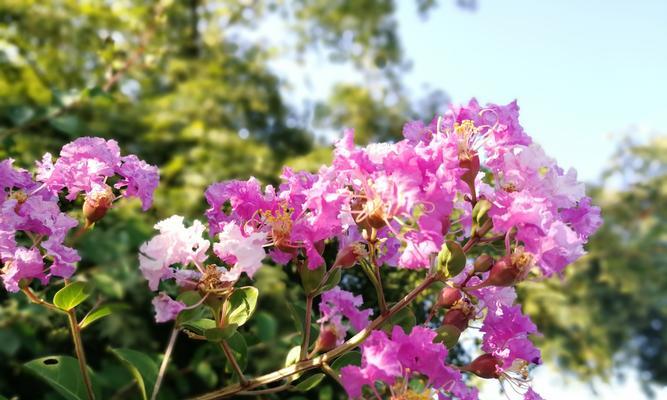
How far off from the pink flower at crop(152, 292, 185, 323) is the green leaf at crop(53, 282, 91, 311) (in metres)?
0.10

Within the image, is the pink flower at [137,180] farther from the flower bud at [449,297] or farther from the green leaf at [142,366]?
the flower bud at [449,297]

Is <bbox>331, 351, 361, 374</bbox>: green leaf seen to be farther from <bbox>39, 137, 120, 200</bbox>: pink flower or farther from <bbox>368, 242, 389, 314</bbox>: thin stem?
<bbox>39, 137, 120, 200</bbox>: pink flower

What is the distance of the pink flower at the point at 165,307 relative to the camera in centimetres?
80

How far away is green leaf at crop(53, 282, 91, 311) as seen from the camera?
828 mm

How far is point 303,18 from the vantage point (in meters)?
6.54

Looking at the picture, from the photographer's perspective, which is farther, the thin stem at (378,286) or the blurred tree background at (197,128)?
the blurred tree background at (197,128)

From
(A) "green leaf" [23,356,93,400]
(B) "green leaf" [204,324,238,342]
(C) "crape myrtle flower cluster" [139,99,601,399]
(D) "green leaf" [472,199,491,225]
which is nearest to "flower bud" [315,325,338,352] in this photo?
(C) "crape myrtle flower cluster" [139,99,601,399]

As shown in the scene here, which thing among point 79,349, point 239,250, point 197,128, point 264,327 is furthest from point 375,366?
point 197,128

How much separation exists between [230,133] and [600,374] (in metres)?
2.65

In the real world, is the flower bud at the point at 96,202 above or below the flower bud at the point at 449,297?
above

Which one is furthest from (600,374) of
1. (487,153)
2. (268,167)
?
(487,153)

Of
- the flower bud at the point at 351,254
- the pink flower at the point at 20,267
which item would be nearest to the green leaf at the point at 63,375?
the pink flower at the point at 20,267

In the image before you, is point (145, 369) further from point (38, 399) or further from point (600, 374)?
point (600, 374)

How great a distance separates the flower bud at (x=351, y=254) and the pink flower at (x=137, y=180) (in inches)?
11.2
